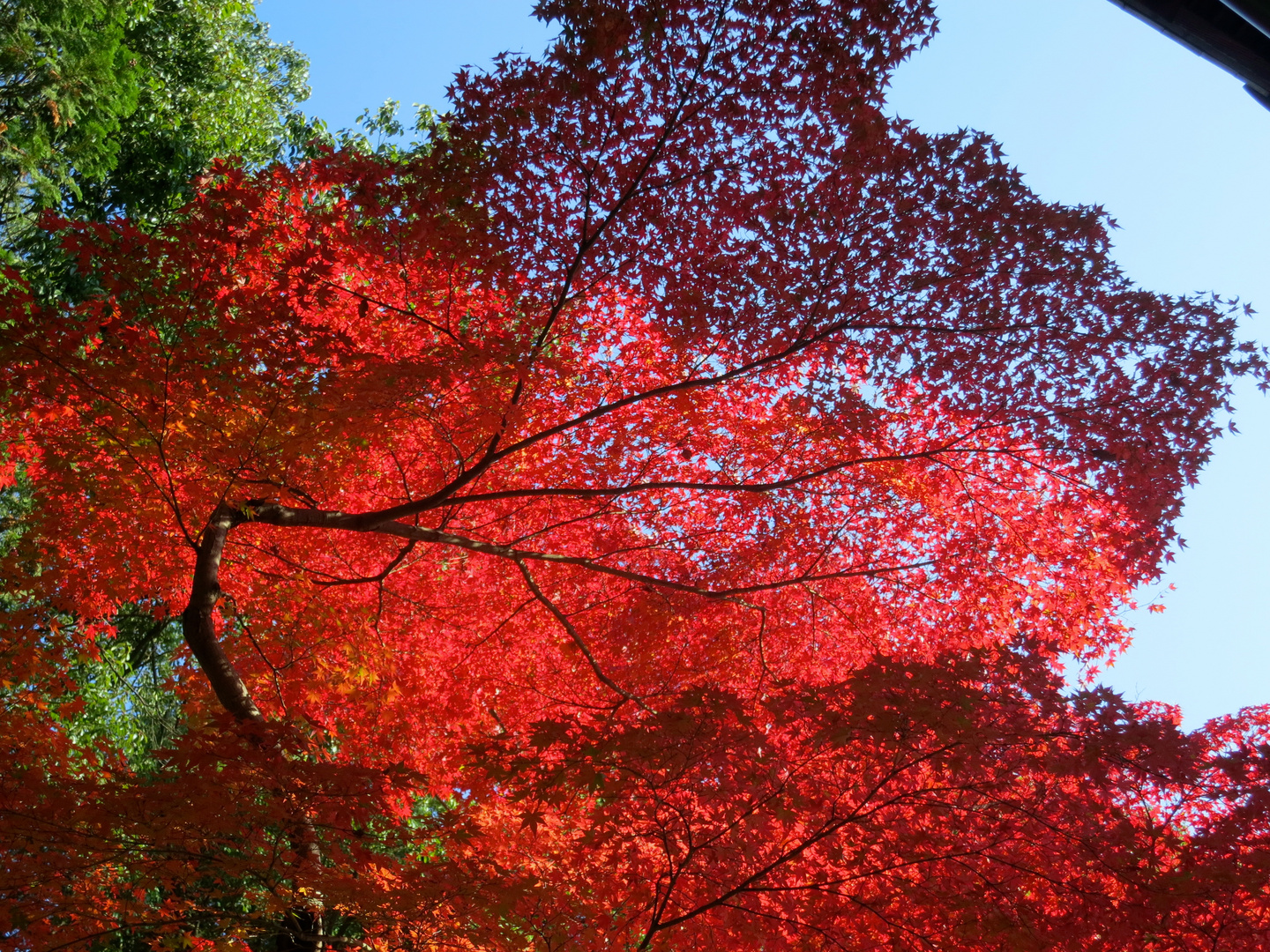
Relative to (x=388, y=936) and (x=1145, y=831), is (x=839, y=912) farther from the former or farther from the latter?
(x=388, y=936)

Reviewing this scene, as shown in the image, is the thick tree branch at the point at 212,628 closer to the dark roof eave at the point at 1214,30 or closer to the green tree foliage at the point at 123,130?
the green tree foliage at the point at 123,130

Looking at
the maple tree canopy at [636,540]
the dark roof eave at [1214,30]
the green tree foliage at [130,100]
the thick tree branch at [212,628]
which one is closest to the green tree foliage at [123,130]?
the green tree foliage at [130,100]

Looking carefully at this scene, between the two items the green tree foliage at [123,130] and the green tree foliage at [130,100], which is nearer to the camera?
the green tree foliage at [123,130]

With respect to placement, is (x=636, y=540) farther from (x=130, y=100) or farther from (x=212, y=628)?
(x=130, y=100)

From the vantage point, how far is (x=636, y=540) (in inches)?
297

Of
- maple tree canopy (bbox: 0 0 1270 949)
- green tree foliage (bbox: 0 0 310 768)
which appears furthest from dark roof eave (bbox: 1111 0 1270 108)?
green tree foliage (bbox: 0 0 310 768)

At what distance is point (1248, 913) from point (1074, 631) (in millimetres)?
4036

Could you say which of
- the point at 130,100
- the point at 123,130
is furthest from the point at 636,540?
the point at 123,130

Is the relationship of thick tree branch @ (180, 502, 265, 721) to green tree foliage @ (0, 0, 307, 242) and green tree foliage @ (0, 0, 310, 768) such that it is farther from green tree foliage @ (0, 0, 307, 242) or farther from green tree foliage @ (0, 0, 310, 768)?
green tree foliage @ (0, 0, 307, 242)

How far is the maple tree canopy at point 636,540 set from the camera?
3738mm

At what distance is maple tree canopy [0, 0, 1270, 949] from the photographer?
3.74m

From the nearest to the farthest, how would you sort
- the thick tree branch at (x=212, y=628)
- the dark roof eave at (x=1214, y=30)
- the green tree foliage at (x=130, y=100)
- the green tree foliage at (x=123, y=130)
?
the dark roof eave at (x=1214, y=30), the thick tree branch at (x=212, y=628), the green tree foliage at (x=123, y=130), the green tree foliage at (x=130, y=100)

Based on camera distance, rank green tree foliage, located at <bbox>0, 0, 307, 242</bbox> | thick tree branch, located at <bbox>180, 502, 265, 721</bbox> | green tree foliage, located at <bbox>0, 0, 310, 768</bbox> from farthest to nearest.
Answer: green tree foliage, located at <bbox>0, 0, 307, 242</bbox> → green tree foliage, located at <bbox>0, 0, 310, 768</bbox> → thick tree branch, located at <bbox>180, 502, 265, 721</bbox>

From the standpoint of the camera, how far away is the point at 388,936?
442 cm
